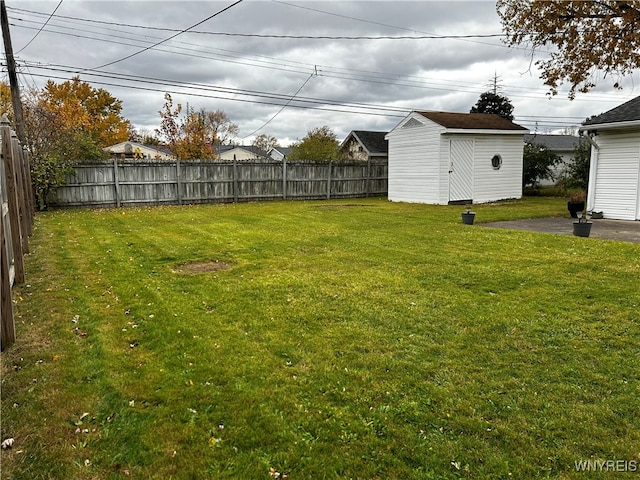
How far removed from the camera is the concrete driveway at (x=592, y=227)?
9.08 metres

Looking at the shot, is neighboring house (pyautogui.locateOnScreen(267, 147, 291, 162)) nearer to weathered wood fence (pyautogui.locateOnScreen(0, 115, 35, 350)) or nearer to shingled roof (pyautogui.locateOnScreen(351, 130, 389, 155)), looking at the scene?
shingled roof (pyautogui.locateOnScreen(351, 130, 389, 155))

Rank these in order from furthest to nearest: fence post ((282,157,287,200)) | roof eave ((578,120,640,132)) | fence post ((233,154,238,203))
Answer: fence post ((282,157,287,200))
fence post ((233,154,238,203))
roof eave ((578,120,640,132))

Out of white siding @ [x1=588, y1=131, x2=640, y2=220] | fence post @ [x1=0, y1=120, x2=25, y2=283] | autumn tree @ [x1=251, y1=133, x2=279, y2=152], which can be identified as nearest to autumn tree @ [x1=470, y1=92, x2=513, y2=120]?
autumn tree @ [x1=251, y1=133, x2=279, y2=152]

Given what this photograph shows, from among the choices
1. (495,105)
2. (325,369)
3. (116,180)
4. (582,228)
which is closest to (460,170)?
(582,228)

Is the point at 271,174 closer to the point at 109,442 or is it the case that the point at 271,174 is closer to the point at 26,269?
the point at 26,269

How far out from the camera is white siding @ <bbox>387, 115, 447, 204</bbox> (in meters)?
16.9

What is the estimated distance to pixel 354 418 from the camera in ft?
8.45

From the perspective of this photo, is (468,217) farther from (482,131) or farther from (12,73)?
(12,73)

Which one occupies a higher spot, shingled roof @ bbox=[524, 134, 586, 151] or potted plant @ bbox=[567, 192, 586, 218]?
shingled roof @ bbox=[524, 134, 586, 151]

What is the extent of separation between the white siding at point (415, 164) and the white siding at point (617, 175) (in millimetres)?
5565

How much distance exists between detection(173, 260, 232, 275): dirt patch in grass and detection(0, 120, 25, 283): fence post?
188 centimetres

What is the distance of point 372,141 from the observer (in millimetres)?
29547

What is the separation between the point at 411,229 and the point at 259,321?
6.42m

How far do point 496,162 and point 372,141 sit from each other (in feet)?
41.6
